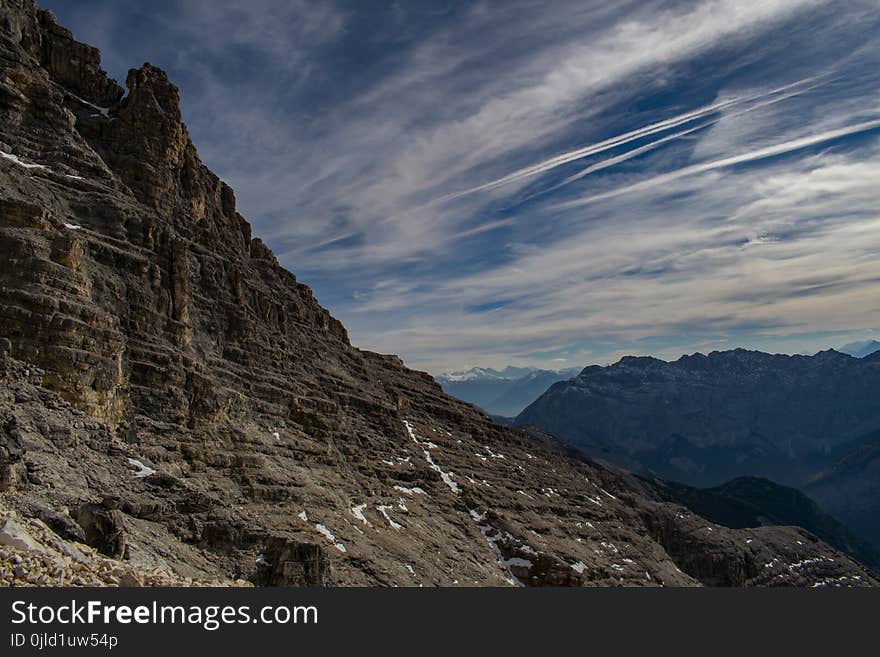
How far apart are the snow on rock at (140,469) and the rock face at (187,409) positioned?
0.80ft

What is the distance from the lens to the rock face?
40.1m

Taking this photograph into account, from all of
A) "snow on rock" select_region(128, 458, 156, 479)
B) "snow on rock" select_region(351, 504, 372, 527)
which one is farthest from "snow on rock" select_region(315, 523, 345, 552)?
"snow on rock" select_region(128, 458, 156, 479)

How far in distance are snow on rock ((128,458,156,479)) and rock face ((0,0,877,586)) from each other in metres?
0.24

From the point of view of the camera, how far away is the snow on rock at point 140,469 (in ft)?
140

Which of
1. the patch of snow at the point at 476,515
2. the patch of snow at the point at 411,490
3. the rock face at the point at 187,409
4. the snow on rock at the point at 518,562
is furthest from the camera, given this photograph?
the patch of snow at the point at 476,515

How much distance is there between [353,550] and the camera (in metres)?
56.4

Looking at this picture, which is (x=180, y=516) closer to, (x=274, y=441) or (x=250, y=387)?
(x=274, y=441)

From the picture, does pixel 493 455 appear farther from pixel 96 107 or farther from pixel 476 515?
pixel 96 107

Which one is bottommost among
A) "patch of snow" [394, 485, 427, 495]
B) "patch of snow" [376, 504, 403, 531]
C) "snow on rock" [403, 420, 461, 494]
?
"patch of snow" [376, 504, 403, 531]

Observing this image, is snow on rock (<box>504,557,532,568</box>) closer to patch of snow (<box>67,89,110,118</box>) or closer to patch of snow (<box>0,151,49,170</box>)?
patch of snow (<box>0,151,49,170</box>)

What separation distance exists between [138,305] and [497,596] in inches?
1968

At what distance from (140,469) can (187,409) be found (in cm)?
1407

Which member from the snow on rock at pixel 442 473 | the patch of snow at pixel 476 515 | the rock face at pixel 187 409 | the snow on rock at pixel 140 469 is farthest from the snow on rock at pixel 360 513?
the snow on rock at pixel 140 469

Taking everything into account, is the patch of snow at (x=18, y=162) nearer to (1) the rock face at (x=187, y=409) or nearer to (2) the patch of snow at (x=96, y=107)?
(1) the rock face at (x=187, y=409)
